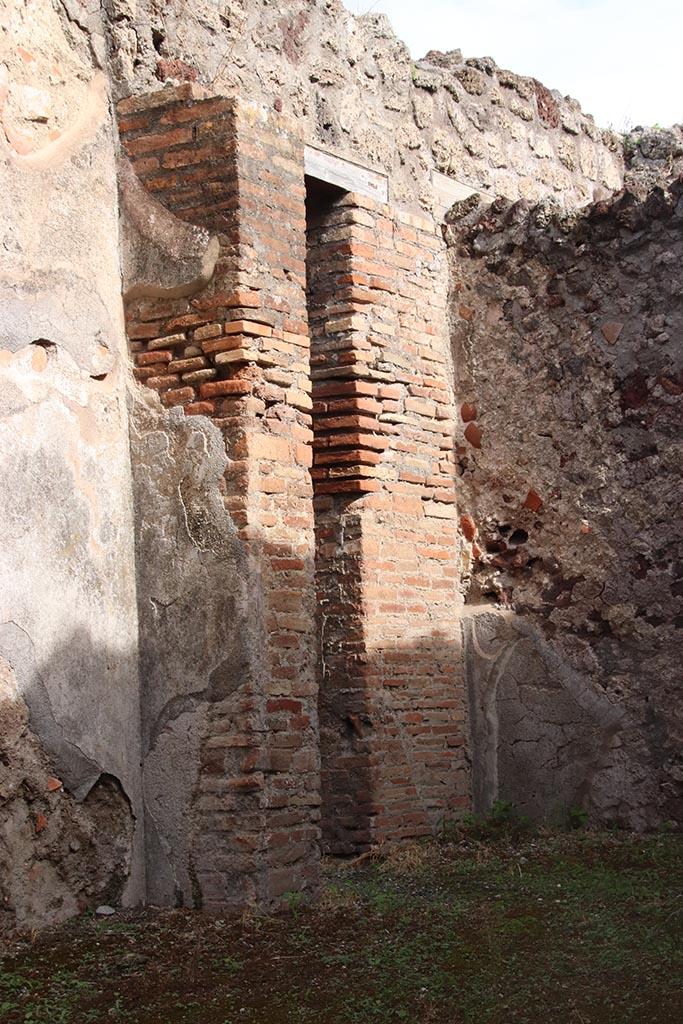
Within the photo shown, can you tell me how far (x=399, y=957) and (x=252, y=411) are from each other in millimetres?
2088

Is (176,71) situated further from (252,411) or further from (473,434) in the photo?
(473,434)

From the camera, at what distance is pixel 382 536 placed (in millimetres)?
6598

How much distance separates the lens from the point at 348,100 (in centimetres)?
677

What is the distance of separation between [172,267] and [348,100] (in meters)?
1.79

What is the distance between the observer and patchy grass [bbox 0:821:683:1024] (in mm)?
3986

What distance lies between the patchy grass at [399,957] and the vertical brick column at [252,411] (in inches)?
12.6

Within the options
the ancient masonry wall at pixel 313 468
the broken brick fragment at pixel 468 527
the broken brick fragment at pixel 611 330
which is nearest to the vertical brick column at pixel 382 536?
the ancient masonry wall at pixel 313 468

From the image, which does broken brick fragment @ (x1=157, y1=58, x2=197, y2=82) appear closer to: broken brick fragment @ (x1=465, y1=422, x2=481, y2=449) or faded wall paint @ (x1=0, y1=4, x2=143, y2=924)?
faded wall paint @ (x1=0, y1=4, x2=143, y2=924)

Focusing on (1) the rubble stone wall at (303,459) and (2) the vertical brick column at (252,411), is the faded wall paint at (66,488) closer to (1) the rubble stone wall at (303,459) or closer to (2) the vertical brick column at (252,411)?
(1) the rubble stone wall at (303,459)

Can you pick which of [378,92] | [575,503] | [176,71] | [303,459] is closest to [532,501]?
[575,503]

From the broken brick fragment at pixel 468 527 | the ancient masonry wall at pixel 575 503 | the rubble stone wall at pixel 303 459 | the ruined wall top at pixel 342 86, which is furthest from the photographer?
the broken brick fragment at pixel 468 527

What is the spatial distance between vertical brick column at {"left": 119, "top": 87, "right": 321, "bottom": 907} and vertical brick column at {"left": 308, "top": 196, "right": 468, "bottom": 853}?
0.94 meters

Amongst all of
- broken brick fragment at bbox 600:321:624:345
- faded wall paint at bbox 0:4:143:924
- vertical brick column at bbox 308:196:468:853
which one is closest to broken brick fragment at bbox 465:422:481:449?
vertical brick column at bbox 308:196:468:853

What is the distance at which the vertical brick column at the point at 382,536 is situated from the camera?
21.1 feet
